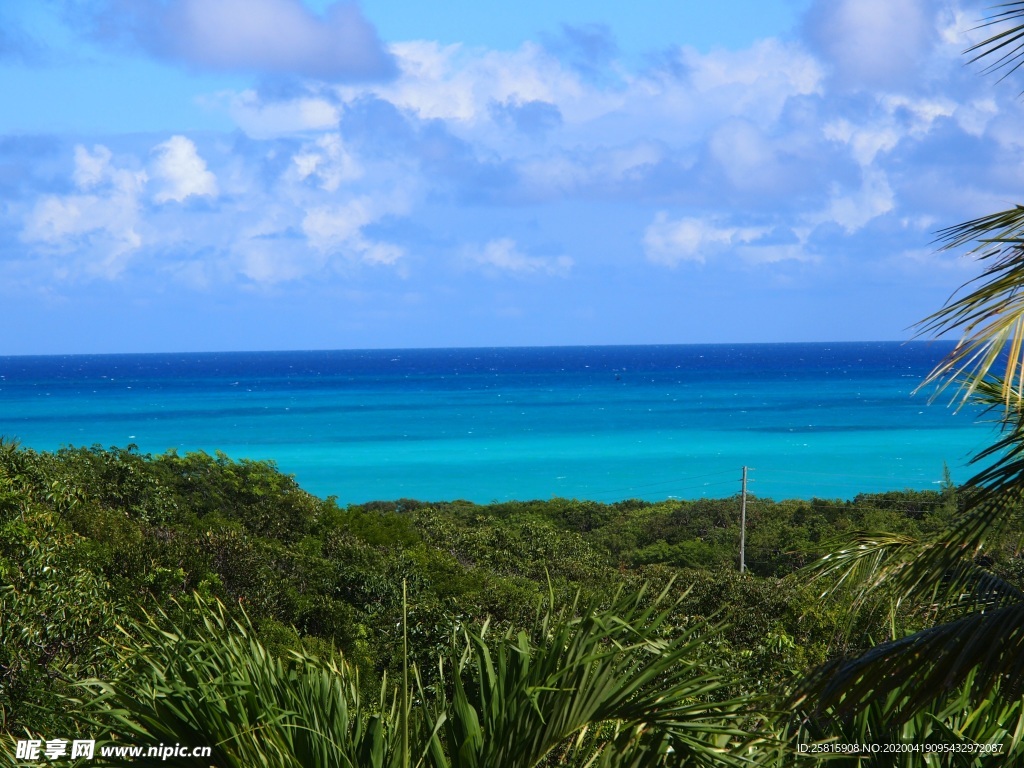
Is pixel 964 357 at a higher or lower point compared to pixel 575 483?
higher

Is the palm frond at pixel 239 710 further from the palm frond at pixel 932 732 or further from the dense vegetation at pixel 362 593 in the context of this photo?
the palm frond at pixel 932 732

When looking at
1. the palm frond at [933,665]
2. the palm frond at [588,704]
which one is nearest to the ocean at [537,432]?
the palm frond at [933,665]

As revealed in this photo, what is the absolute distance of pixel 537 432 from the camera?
68.0 metres

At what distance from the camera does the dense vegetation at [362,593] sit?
3.72m

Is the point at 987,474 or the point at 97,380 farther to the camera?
the point at 97,380

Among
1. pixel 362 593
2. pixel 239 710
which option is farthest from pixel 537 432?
pixel 239 710

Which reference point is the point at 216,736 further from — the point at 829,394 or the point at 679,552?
the point at 829,394

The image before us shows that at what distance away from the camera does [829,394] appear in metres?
97.1

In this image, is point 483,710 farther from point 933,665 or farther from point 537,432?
point 537,432

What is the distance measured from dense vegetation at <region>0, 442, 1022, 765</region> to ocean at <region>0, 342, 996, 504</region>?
11887 mm

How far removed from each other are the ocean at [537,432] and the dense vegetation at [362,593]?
11887 millimetres

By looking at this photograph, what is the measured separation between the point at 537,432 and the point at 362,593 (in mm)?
54130

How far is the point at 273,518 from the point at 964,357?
17.1 m

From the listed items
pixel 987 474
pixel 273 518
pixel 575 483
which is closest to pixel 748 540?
pixel 273 518
